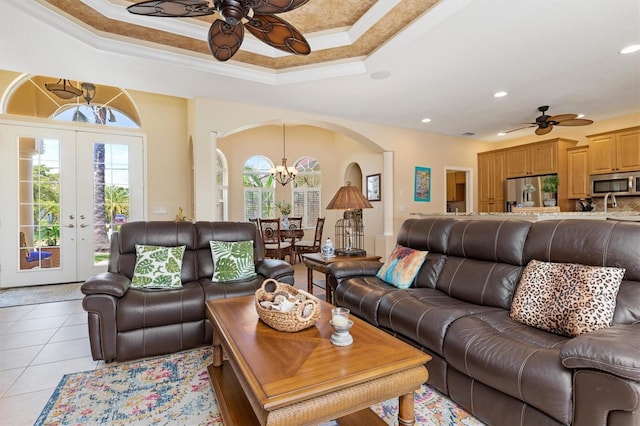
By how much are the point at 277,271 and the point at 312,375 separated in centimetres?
179

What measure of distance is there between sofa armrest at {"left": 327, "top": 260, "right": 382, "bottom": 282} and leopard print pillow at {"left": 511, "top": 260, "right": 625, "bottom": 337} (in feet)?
4.39

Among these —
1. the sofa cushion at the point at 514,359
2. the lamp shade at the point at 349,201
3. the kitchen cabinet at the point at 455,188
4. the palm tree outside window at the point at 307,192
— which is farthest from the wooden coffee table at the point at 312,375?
the kitchen cabinet at the point at 455,188

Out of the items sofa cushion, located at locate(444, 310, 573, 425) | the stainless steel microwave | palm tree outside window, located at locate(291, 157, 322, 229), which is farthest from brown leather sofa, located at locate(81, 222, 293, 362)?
the stainless steel microwave

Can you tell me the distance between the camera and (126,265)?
284 centimetres

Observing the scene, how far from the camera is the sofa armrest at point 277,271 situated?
295 cm

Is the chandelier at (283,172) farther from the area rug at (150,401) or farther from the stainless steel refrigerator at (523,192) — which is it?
the area rug at (150,401)

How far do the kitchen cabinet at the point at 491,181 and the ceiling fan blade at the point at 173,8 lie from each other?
633 centimetres

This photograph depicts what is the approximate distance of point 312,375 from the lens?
1.22 meters

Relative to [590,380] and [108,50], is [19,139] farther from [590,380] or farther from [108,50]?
[590,380]

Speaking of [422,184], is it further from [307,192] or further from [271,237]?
[271,237]

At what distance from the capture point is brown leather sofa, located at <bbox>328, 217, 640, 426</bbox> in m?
1.21

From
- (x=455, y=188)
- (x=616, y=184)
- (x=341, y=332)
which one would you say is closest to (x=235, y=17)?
(x=341, y=332)

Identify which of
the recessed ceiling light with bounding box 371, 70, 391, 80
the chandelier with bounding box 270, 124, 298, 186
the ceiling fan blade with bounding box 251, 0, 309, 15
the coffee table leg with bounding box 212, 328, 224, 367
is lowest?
the coffee table leg with bounding box 212, 328, 224, 367

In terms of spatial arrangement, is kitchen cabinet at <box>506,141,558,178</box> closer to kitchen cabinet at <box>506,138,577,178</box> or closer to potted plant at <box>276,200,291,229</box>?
kitchen cabinet at <box>506,138,577,178</box>
